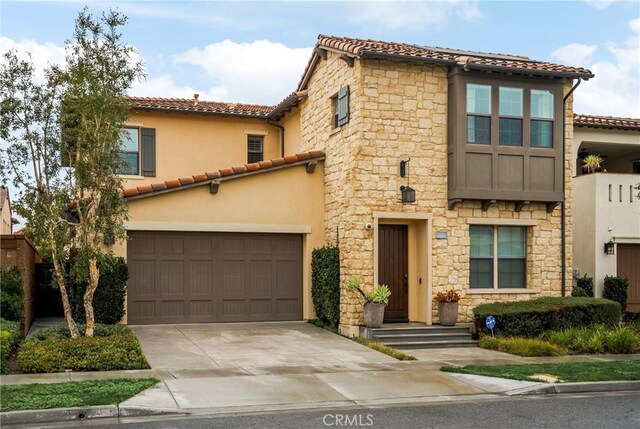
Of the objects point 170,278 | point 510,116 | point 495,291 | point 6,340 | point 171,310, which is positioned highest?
point 510,116

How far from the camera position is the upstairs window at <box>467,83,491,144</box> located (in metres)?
17.2

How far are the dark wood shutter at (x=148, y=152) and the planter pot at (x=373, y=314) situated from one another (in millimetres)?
8604

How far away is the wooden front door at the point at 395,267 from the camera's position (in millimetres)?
17594

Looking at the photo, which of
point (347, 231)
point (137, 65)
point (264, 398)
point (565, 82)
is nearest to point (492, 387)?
point (264, 398)

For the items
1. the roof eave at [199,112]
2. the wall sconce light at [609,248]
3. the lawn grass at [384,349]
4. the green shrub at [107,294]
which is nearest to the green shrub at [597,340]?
the lawn grass at [384,349]

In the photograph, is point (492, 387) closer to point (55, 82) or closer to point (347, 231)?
point (347, 231)

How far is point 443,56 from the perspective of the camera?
1708 centimetres

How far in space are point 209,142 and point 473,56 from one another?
27.3ft

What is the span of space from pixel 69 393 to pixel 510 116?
1197 cm

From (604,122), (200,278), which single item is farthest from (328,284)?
(604,122)

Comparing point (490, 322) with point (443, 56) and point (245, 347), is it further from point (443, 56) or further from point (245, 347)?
point (443, 56)

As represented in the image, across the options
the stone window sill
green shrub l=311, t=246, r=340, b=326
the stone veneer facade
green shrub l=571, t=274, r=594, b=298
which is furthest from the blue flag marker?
green shrub l=571, t=274, r=594, b=298

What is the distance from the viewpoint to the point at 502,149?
56.7ft

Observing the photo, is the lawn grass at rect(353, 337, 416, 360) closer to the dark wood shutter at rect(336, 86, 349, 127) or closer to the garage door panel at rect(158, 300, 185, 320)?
the garage door panel at rect(158, 300, 185, 320)
